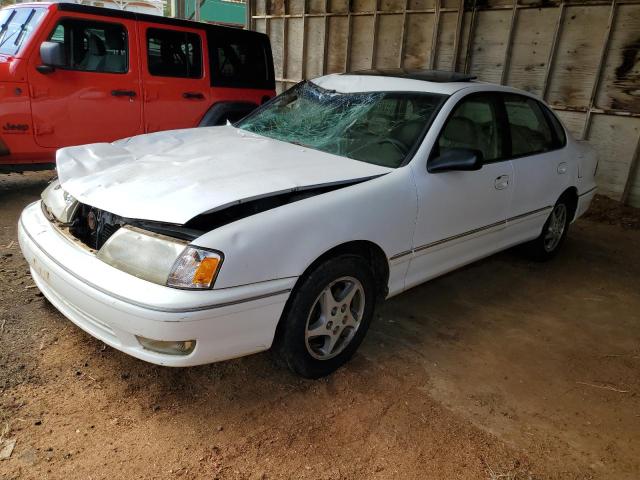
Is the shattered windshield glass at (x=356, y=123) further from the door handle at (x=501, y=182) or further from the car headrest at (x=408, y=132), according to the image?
the door handle at (x=501, y=182)

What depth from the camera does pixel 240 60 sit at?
6.52 meters

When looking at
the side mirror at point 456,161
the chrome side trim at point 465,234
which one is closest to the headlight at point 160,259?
the chrome side trim at point 465,234

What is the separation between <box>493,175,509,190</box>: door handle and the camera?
360 centimetres

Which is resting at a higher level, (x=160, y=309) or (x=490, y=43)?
(x=490, y=43)

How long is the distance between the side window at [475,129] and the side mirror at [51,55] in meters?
3.83

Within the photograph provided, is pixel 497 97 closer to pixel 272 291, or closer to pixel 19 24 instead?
pixel 272 291

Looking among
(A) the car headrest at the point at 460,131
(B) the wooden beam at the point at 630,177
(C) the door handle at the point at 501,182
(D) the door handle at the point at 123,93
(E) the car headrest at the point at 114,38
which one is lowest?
(B) the wooden beam at the point at 630,177

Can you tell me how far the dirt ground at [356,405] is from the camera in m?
2.19

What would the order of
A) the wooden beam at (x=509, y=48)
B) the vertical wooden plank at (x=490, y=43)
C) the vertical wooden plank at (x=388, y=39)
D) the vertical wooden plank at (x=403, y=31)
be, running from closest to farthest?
the wooden beam at (x=509, y=48) → the vertical wooden plank at (x=490, y=43) → the vertical wooden plank at (x=403, y=31) → the vertical wooden plank at (x=388, y=39)

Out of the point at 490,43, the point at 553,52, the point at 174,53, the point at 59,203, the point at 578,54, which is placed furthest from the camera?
the point at 490,43

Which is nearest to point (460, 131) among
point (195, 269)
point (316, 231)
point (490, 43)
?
point (316, 231)

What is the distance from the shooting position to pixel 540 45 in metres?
7.21

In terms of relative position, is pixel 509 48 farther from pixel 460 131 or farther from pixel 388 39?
pixel 460 131

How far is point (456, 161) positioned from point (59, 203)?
2310 millimetres
